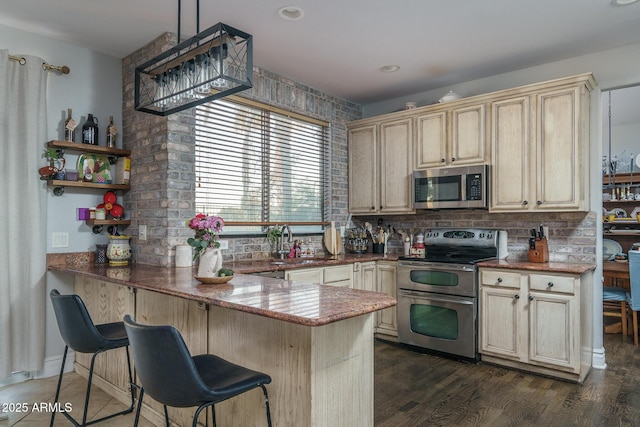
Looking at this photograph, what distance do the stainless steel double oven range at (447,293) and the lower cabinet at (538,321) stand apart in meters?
0.12

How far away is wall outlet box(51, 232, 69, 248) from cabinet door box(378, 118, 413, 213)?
3050 mm

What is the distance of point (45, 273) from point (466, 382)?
3.33 metres

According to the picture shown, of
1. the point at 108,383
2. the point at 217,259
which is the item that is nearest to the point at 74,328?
the point at 217,259

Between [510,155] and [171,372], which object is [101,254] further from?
[510,155]

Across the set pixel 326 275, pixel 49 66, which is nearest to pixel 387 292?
pixel 326 275

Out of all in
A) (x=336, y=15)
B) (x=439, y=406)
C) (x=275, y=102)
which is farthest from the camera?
(x=275, y=102)

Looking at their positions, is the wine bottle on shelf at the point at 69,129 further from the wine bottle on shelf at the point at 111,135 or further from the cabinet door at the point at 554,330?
the cabinet door at the point at 554,330

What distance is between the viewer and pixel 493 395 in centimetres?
288

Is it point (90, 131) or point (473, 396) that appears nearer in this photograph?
point (473, 396)

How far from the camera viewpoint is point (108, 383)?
286 cm

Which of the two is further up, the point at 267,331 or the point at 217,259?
the point at 217,259

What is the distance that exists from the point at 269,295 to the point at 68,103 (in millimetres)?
2588

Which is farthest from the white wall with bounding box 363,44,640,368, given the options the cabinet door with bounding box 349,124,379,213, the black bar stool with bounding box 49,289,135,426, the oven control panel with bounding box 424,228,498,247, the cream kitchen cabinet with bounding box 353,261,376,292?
the black bar stool with bounding box 49,289,135,426

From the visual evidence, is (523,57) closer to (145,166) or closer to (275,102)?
(275,102)
